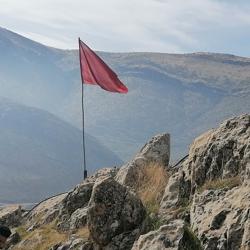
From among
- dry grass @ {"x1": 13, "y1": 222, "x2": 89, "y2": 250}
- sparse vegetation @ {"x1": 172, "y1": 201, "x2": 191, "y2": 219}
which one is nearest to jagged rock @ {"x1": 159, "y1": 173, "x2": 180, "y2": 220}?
sparse vegetation @ {"x1": 172, "y1": 201, "x2": 191, "y2": 219}

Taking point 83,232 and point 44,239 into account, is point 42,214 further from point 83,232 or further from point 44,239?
point 83,232

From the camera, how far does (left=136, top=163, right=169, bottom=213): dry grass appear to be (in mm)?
17359

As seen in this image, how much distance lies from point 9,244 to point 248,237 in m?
11.9

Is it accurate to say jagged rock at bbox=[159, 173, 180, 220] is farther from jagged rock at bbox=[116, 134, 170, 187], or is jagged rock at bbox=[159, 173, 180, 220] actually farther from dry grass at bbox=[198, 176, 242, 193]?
jagged rock at bbox=[116, 134, 170, 187]

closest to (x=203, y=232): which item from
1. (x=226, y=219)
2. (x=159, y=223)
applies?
(x=226, y=219)

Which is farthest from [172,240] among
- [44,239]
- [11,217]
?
[11,217]

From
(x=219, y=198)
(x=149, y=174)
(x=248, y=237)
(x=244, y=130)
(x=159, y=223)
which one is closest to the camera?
(x=248, y=237)

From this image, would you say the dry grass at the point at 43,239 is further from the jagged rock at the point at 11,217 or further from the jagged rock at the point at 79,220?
the jagged rock at the point at 11,217

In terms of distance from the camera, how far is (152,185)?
19250mm

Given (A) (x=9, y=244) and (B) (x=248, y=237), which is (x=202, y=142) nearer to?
(B) (x=248, y=237)

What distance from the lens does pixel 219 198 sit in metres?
13.2

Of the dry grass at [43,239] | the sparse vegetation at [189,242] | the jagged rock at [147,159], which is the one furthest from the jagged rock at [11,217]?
the sparse vegetation at [189,242]

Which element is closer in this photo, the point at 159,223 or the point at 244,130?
the point at 159,223

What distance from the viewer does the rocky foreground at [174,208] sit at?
11.5 meters
